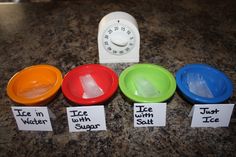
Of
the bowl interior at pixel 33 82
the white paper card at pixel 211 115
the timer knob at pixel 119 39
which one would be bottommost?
the white paper card at pixel 211 115

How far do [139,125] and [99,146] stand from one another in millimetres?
Answer: 112

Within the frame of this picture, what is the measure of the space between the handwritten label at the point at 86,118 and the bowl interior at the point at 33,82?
0.38 feet

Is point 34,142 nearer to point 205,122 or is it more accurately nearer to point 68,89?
point 68,89

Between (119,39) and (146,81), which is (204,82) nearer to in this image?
(146,81)

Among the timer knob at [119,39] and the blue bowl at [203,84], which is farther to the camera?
the timer knob at [119,39]

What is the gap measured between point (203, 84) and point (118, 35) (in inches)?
11.0

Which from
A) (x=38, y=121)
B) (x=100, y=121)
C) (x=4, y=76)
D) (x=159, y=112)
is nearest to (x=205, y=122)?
(x=159, y=112)

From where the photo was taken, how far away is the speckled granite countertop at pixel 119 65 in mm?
624

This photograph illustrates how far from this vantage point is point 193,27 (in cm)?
104

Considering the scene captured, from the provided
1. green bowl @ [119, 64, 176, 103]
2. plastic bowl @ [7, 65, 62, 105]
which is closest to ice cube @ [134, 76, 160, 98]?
green bowl @ [119, 64, 176, 103]

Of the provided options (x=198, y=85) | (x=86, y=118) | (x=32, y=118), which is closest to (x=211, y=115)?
(x=198, y=85)

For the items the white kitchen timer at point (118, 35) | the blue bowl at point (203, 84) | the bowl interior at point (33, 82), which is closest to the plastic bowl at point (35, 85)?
the bowl interior at point (33, 82)

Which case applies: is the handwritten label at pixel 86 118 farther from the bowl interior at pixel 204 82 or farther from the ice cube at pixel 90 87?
the bowl interior at pixel 204 82

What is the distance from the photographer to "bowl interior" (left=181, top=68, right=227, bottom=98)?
71 cm
